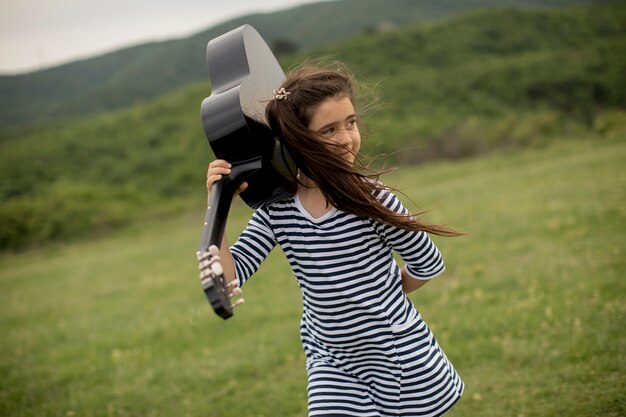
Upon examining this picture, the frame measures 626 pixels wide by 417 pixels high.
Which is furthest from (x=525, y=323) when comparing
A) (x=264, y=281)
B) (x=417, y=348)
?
(x=264, y=281)

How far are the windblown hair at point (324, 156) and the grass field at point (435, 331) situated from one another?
117 cm

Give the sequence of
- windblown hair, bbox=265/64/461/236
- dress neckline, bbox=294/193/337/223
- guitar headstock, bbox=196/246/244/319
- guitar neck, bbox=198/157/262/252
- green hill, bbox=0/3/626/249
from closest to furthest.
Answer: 1. guitar headstock, bbox=196/246/244/319
2. guitar neck, bbox=198/157/262/252
3. windblown hair, bbox=265/64/461/236
4. dress neckline, bbox=294/193/337/223
5. green hill, bbox=0/3/626/249

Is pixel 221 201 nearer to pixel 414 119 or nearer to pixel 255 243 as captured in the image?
pixel 255 243

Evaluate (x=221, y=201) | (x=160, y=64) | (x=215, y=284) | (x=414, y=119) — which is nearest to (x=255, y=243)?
(x=221, y=201)

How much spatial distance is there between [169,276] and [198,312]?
4.95 meters

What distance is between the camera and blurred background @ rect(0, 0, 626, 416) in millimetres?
5285

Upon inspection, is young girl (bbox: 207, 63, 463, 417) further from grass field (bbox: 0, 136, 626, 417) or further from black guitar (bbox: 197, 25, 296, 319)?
grass field (bbox: 0, 136, 626, 417)

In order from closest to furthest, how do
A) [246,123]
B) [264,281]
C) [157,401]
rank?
[246,123] < [157,401] < [264,281]

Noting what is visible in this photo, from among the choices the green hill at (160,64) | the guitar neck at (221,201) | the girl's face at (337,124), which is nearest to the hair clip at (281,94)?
the girl's face at (337,124)

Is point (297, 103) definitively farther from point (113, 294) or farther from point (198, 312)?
point (113, 294)

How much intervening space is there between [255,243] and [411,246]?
72 cm

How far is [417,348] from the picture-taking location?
2625 mm

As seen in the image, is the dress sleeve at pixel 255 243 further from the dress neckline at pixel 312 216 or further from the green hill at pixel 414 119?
the green hill at pixel 414 119

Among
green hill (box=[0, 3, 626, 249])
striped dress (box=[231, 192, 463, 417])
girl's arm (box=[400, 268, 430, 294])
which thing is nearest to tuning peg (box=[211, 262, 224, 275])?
striped dress (box=[231, 192, 463, 417])
